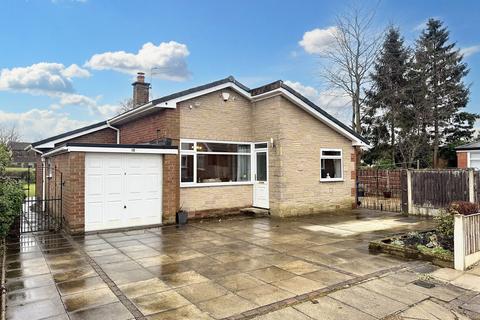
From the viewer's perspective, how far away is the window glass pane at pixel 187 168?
39.1 feet

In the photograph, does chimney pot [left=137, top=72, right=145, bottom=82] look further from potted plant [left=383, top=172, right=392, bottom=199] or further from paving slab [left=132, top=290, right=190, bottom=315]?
potted plant [left=383, top=172, right=392, bottom=199]

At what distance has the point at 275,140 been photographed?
12.8 m

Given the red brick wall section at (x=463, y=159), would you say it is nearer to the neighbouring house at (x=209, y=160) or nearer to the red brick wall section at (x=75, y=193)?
the neighbouring house at (x=209, y=160)

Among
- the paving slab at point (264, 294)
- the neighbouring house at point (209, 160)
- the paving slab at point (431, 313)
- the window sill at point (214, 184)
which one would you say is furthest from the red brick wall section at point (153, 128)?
the paving slab at point (431, 313)

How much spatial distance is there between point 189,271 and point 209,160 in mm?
6738

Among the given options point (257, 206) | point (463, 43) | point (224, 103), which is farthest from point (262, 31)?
point (463, 43)

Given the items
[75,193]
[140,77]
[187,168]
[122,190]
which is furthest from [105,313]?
[140,77]

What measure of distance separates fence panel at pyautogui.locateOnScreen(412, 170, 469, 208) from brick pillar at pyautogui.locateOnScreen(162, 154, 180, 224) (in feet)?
29.3

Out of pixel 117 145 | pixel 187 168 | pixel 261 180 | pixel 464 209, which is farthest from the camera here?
pixel 261 180

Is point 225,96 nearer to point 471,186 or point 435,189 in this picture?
point 435,189

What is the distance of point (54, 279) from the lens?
18.7 ft

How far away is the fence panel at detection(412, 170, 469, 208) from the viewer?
38.9ft

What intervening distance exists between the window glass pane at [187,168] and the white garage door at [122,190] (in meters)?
0.96

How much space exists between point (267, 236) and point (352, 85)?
21.1 meters
